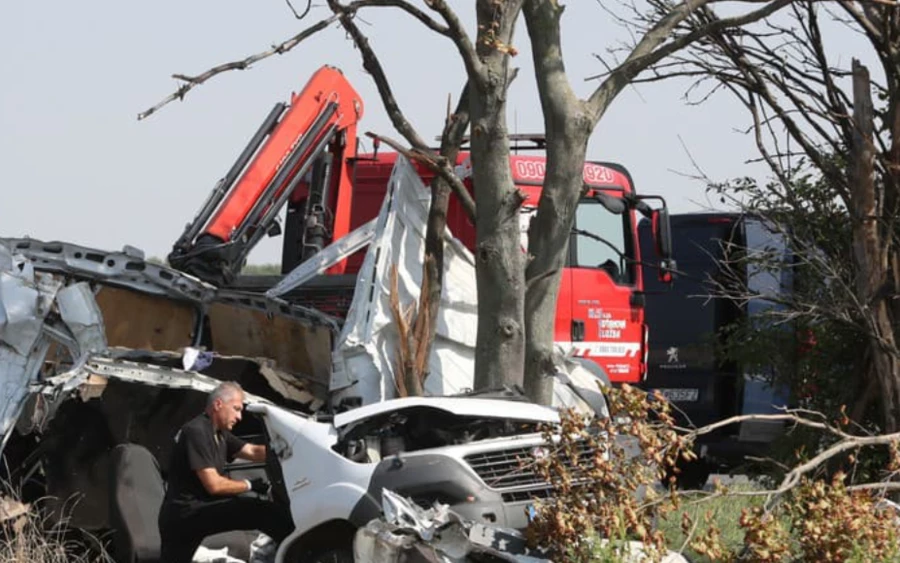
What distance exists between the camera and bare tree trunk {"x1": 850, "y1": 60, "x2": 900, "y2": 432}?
12.0 metres

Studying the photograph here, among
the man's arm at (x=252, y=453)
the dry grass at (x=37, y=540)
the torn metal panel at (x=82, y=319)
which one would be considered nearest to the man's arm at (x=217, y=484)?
the man's arm at (x=252, y=453)

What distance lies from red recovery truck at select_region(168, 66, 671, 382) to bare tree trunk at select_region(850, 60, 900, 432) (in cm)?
295

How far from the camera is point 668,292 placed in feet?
53.7

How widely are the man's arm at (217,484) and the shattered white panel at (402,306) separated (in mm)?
3150

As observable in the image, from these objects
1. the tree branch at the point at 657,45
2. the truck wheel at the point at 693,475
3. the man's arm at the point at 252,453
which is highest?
the tree branch at the point at 657,45

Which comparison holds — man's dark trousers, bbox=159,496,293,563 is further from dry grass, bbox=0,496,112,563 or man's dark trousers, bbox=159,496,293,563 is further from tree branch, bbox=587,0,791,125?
tree branch, bbox=587,0,791,125

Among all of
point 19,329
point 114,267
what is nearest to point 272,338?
point 114,267

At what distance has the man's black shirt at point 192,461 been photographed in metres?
9.08

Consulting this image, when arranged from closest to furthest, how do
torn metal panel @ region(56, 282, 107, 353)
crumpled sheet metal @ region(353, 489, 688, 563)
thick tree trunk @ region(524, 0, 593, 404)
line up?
crumpled sheet metal @ region(353, 489, 688, 563) < torn metal panel @ region(56, 282, 107, 353) < thick tree trunk @ region(524, 0, 593, 404)

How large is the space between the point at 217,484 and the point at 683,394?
8.46 meters

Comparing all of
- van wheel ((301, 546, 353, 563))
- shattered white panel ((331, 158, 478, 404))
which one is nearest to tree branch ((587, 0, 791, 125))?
shattered white panel ((331, 158, 478, 404))

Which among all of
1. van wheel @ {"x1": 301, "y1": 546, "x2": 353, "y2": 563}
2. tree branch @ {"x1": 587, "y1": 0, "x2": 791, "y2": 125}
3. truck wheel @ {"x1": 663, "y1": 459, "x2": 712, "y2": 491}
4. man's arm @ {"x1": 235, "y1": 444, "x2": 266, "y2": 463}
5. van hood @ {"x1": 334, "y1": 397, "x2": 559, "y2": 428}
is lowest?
truck wheel @ {"x1": 663, "y1": 459, "x2": 712, "y2": 491}

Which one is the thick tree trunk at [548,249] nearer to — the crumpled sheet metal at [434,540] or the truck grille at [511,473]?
the truck grille at [511,473]

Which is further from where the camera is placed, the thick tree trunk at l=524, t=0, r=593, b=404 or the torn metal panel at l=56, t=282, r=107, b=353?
the thick tree trunk at l=524, t=0, r=593, b=404
